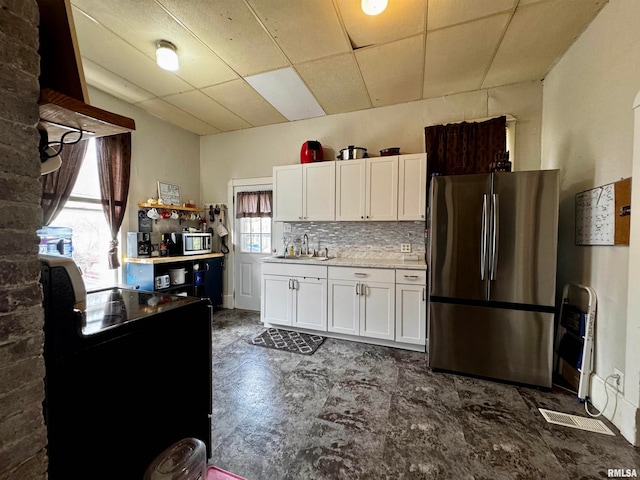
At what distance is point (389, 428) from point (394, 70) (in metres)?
3.12

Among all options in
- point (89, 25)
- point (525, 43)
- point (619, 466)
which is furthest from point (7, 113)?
point (525, 43)

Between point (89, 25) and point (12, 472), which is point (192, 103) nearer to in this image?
point (89, 25)

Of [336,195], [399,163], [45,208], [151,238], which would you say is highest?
[399,163]

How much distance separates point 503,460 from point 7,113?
8.55 ft

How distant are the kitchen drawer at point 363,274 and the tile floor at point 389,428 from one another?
867 millimetres

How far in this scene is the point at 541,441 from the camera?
1.59 m

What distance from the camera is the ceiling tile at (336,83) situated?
258 centimetres

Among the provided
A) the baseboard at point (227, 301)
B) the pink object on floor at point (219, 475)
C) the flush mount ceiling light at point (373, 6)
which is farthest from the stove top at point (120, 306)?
the baseboard at point (227, 301)

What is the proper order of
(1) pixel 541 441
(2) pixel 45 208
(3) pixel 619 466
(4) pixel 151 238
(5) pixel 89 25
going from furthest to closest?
1. (4) pixel 151 238
2. (2) pixel 45 208
3. (5) pixel 89 25
4. (1) pixel 541 441
5. (3) pixel 619 466

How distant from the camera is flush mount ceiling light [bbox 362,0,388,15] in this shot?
177 cm

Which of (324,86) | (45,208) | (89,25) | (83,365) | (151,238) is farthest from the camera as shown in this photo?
(151,238)

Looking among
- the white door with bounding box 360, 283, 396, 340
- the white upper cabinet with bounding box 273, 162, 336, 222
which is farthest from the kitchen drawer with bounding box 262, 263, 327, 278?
the white upper cabinet with bounding box 273, 162, 336, 222

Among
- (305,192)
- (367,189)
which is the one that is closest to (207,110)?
(305,192)

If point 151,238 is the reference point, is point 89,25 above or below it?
above
